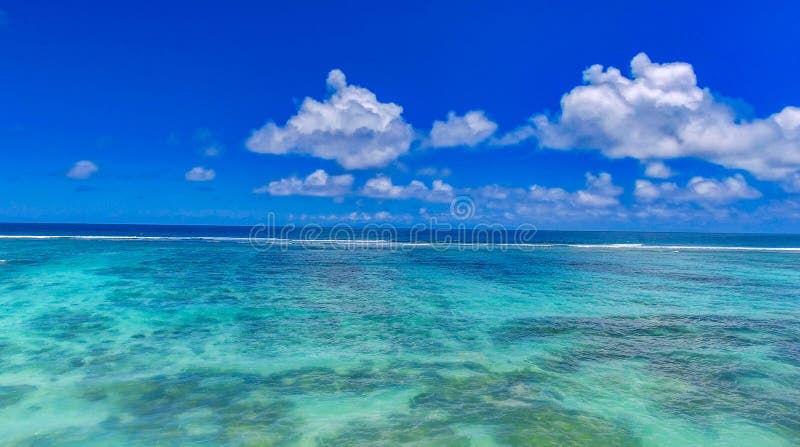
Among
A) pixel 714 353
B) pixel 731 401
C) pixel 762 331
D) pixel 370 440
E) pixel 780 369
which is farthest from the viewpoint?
pixel 762 331

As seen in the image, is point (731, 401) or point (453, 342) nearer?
point (731, 401)

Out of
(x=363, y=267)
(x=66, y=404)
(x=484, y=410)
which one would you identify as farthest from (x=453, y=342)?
(x=363, y=267)

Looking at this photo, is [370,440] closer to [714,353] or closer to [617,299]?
[714,353]

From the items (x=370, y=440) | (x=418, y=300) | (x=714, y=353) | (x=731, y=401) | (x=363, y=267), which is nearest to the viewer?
(x=370, y=440)

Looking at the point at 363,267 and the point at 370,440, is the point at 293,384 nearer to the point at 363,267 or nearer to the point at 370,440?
the point at 370,440

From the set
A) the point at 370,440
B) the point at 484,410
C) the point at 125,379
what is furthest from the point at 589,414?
the point at 125,379

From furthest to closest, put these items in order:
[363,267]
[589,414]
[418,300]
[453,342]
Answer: [363,267] → [418,300] → [453,342] → [589,414]
